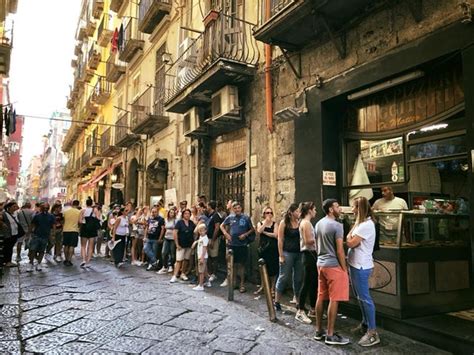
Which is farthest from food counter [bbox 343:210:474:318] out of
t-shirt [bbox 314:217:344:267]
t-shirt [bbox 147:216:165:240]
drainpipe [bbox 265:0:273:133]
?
t-shirt [bbox 147:216:165:240]

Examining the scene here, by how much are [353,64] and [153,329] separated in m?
5.08

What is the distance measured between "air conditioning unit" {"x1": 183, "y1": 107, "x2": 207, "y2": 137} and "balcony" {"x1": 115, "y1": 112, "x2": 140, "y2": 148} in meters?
6.14

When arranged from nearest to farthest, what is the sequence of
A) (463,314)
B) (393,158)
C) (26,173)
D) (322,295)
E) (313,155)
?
1. (322,295)
2. (463,314)
3. (393,158)
4. (313,155)
5. (26,173)

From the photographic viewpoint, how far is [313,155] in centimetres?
690

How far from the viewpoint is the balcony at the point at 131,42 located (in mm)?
16875

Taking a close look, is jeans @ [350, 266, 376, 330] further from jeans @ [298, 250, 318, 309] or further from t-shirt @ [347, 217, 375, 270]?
jeans @ [298, 250, 318, 309]

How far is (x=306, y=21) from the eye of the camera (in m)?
6.48

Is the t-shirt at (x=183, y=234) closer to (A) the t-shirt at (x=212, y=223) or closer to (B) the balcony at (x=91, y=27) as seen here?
(A) the t-shirt at (x=212, y=223)

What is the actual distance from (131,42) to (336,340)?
1583 cm

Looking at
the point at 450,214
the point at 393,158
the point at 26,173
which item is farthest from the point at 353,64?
the point at 26,173

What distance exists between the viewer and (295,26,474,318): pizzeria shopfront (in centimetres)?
486

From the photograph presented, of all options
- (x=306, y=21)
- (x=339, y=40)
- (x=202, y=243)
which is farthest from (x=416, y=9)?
(x=202, y=243)

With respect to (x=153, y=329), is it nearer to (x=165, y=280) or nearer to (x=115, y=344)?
(x=115, y=344)

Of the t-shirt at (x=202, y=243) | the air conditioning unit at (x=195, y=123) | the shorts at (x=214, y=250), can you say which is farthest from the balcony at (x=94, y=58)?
the t-shirt at (x=202, y=243)
